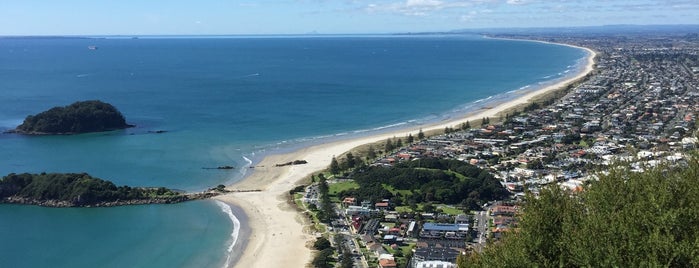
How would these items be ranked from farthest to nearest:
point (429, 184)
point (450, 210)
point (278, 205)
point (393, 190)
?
point (393, 190)
point (429, 184)
point (278, 205)
point (450, 210)

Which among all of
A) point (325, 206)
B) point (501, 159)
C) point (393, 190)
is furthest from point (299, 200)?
point (501, 159)

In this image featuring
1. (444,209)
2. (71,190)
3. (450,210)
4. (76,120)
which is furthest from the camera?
(76,120)

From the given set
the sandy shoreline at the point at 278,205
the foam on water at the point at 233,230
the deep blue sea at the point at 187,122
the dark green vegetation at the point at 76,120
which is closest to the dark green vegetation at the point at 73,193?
the deep blue sea at the point at 187,122

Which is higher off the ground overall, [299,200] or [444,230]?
[444,230]

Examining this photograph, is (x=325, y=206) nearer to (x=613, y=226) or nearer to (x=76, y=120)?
(x=613, y=226)

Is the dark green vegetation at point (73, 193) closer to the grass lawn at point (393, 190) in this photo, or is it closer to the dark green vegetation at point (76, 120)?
the grass lawn at point (393, 190)

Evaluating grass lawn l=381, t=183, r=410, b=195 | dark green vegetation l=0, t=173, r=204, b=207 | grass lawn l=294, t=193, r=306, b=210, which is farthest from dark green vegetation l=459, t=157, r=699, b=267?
dark green vegetation l=0, t=173, r=204, b=207
